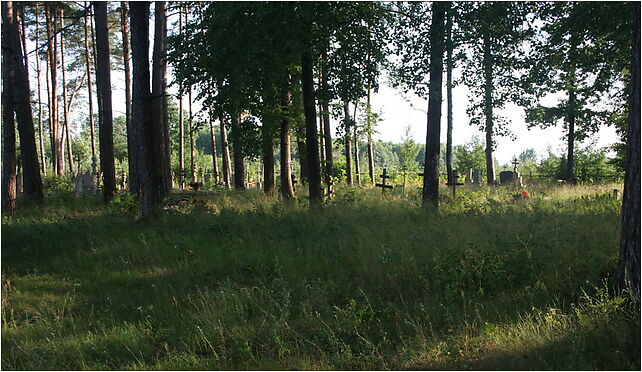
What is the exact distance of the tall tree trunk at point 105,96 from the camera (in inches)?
626

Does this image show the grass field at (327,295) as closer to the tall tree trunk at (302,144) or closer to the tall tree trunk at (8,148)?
the tall tree trunk at (8,148)

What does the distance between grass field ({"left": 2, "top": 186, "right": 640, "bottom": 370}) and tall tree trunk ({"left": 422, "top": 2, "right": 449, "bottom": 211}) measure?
76.1 inches

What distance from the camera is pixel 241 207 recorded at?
1360 centimetres

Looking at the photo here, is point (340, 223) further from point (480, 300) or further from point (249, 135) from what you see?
point (249, 135)

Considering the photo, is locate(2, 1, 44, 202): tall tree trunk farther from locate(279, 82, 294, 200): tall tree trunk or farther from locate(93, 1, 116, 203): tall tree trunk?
locate(279, 82, 294, 200): tall tree trunk

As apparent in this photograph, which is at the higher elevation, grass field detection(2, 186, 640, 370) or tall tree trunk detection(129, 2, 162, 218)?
tall tree trunk detection(129, 2, 162, 218)

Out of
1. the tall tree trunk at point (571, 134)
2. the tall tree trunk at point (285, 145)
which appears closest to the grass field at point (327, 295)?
the tall tree trunk at point (285, 145)

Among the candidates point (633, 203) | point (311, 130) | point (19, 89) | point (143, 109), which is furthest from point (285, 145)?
point (633, 203)

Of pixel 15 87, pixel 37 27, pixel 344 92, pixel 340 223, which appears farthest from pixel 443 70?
pixel 37 27

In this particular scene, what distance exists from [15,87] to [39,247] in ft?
25.0

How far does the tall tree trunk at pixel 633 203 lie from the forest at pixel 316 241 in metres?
0.02

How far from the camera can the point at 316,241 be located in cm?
932

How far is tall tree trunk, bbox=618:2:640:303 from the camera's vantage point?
205 inches

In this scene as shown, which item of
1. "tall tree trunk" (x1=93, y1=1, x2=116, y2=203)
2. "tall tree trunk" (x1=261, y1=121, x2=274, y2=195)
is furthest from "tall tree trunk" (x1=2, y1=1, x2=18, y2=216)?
"tall tree trunk" (x1=261, y1=121, x2=274, y2=195)
